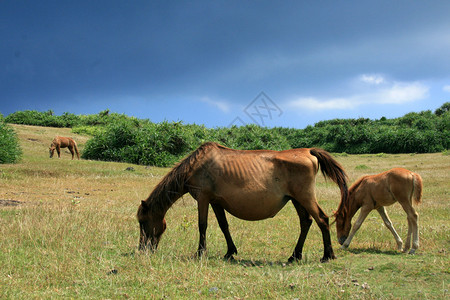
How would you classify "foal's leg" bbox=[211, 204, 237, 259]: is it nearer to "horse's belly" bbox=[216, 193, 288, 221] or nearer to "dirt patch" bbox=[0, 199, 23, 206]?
"horse's belly" bbox=[216, 193, 288, 221]

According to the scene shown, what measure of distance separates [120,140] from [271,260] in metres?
22.2

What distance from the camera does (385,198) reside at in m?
7.93

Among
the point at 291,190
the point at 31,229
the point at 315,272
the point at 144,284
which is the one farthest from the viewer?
the point at 31,229

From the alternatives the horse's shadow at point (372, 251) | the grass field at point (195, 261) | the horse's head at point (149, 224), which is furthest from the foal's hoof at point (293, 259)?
the horse's head at point (149, 224)

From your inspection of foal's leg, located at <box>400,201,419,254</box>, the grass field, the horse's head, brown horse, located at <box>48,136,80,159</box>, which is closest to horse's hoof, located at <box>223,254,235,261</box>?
the grass field

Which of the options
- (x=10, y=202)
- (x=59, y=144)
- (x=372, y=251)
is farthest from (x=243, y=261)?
(x=59, y=144)

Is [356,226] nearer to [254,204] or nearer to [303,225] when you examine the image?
[303,225]

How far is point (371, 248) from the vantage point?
766 centimetres

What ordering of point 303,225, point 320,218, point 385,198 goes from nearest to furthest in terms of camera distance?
point 320,218 < point 303,225 < point 385,198

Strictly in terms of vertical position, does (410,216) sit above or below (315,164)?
below

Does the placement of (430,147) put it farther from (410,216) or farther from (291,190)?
(291,190)

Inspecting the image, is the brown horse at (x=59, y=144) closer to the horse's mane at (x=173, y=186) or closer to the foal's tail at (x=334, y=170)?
Result: the horse's mane at (x=173, y=186)

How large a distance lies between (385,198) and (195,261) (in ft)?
14.9

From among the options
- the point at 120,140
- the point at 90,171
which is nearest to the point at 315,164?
the point at 90,171
